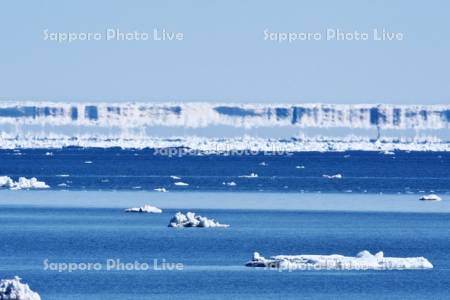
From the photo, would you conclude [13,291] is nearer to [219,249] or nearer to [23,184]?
[219,249]

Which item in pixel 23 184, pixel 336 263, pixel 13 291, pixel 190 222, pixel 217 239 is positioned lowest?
pixel 13 291

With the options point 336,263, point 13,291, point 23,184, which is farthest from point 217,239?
point 23,184

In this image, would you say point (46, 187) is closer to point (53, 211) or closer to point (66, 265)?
point (53, 211)

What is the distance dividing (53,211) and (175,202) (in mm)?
9288

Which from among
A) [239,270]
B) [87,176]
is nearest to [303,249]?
[239,270]

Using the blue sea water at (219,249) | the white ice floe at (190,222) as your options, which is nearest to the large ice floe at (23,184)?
the blue sea water at (219,249)

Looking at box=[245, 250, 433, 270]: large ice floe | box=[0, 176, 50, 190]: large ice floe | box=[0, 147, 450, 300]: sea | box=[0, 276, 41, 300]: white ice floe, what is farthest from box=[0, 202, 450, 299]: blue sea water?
box=[0, 176, 50, 190]: large ice floe

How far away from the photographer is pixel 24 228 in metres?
57.2

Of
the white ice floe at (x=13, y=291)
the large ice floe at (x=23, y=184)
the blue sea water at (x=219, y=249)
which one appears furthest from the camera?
the large ice floe at (x=23, y=184)

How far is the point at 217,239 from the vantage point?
170 ft

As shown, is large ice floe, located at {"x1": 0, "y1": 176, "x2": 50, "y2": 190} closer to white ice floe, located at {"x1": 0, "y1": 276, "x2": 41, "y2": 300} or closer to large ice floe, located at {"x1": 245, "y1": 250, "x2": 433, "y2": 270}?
large ice floe, located at {"x1": 245, "y1": 250, "x2": 433, "y2": 270}

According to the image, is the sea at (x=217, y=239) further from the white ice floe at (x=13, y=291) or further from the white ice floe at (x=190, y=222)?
the white ice floe at (x=13, y=291)

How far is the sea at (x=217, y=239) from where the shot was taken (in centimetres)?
3856

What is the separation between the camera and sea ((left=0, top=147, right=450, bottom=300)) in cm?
3856
